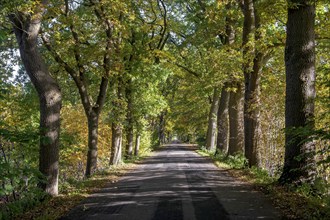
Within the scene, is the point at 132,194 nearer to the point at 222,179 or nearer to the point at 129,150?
the point at 222,179

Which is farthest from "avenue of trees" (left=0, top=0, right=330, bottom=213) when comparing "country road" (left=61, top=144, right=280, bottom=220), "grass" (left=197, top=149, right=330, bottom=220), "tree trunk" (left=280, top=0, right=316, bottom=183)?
"country road" (left=61, top=144, right=280, bottom=220)

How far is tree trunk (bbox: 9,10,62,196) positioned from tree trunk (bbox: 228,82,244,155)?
511 inches

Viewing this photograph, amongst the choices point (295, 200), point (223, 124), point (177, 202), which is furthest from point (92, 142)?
point (223, 124)

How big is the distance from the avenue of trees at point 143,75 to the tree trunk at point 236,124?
6 cm

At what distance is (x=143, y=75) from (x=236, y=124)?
6.89 m

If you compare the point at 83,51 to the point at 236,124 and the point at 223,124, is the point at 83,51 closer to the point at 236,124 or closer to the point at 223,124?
the point at 236,124

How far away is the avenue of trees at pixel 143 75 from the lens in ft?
34.4

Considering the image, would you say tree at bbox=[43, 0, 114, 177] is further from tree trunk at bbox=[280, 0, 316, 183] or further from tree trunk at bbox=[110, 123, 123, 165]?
tree trunk at bbox=[280, 0, 316, 183]

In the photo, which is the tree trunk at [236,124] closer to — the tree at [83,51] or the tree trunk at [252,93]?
the tree trunk at [252,93]

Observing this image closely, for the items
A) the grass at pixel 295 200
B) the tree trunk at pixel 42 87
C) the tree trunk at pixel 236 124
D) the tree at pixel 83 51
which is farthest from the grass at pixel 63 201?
the tree trunk at pixel 236 124

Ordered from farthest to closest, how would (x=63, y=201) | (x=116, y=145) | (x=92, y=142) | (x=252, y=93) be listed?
(x=116, y=145) → (x=92, y=142) → (x=252, y=93) → (x=63, y=201)

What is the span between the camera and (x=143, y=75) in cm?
2445

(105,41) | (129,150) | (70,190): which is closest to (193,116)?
(129,150)

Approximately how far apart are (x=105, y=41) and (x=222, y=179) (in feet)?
27.6
